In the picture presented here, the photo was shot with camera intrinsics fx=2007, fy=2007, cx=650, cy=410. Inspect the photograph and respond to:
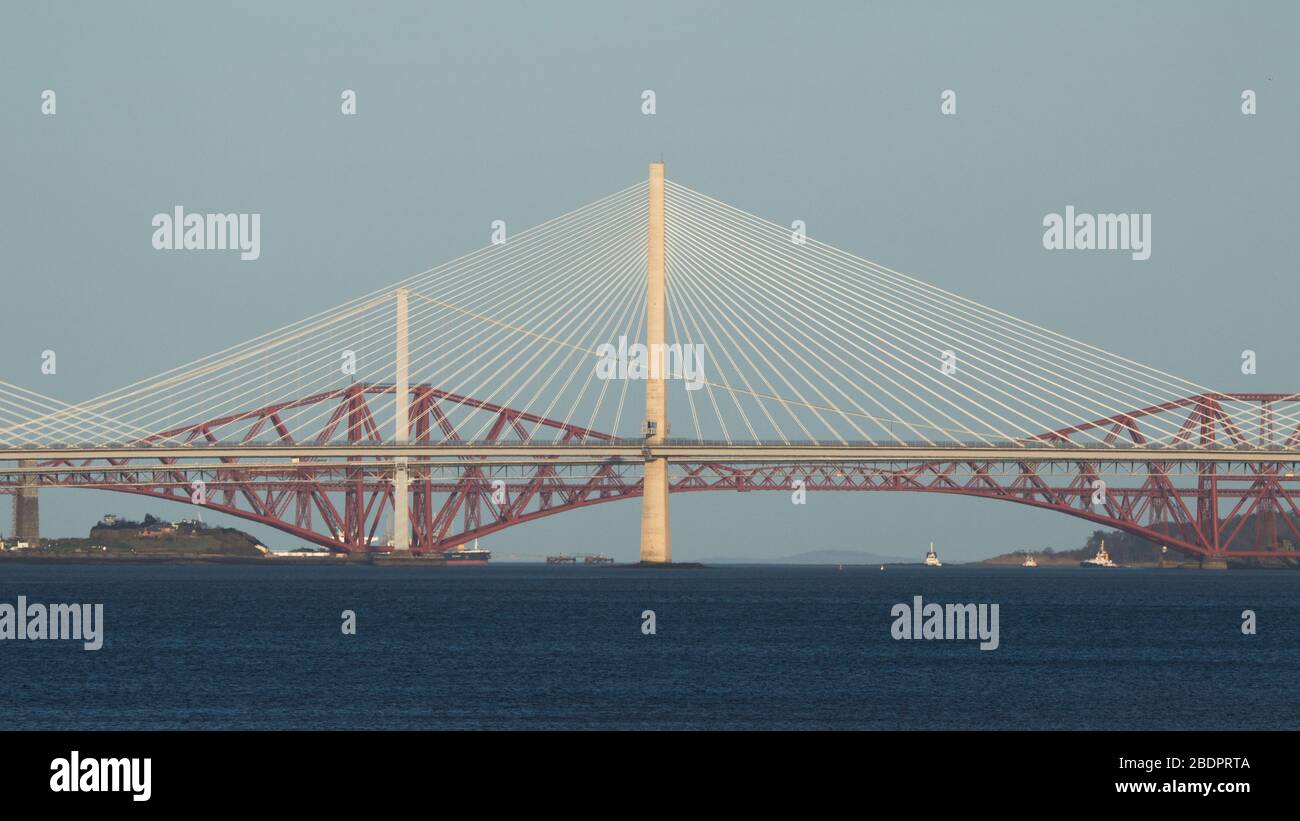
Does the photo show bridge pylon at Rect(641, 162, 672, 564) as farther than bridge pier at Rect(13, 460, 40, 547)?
No

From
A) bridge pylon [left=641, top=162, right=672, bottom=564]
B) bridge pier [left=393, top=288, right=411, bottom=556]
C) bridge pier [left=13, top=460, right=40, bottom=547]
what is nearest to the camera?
bridge pylon [left=641, top=162, right=672, bottom=564]

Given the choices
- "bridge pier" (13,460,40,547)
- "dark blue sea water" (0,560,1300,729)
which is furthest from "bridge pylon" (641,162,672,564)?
"bridge pier" (13,460,40,547)

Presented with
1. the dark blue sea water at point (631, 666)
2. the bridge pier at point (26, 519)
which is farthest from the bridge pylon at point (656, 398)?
the bridge pier at point (26, 519)

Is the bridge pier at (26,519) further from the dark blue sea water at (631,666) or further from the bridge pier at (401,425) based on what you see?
the dark blue sea water at (631,666)

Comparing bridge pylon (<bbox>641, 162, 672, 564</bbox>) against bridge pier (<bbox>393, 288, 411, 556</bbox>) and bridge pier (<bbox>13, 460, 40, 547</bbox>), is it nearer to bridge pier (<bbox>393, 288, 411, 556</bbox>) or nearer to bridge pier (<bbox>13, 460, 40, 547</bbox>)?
bridge pier (<bbox>393, 288, 411, 556</bbox>)
